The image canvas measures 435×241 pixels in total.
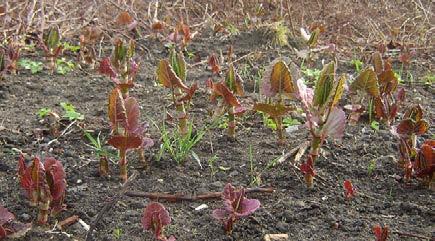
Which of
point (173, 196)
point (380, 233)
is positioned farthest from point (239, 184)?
point (380, 233)

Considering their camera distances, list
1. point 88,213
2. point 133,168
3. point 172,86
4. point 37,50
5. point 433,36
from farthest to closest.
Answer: point 433,36
point 37,50
point 172,86
point 133,168
point 88,213

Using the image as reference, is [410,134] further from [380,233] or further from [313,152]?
[380,233]

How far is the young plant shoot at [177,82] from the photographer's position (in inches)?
89.4

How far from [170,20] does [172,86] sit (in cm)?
349

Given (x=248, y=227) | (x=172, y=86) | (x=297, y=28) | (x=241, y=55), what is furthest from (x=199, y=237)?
(x=297, y=28)

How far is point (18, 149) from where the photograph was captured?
2.38 meters

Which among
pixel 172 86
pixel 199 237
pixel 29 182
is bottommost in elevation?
pixel 199 237

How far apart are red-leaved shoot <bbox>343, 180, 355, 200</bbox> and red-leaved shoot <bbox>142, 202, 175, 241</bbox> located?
62 centimetres

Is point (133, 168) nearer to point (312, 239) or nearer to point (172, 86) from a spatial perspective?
point (172, 86)

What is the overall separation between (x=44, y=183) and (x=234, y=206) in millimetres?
543

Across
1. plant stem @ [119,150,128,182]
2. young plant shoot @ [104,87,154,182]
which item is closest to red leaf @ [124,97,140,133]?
young plant shoot @ [104,87,154,182]

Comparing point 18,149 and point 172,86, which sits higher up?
point 172,86

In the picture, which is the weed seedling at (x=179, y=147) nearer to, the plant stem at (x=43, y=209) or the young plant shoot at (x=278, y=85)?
the young plant shoot at (x=278, y=85)

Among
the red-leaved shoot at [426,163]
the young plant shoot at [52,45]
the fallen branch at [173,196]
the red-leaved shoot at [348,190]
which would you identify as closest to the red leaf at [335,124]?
the red-leaved shoot at [348,190]
